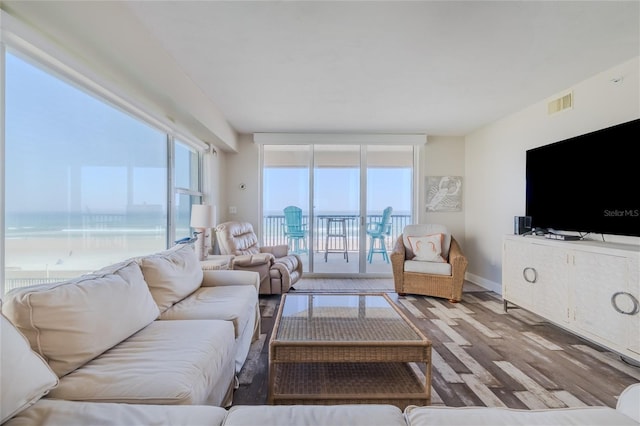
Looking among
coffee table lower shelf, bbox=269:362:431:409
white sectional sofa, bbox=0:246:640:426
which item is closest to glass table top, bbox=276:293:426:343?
coffee table lower shelf, bbox=269:362:431:409

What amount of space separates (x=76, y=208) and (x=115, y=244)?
1.57ft

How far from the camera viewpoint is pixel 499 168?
12.8ft

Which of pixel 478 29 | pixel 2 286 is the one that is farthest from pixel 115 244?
pixel 478 29

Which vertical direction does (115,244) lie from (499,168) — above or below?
below

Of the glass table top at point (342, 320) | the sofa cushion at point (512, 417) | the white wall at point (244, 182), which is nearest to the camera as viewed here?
the sofa cushion at point (512, 417)

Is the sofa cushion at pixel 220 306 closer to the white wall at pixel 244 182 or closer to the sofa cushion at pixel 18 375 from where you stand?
the sofa cushion at pixel 18 375

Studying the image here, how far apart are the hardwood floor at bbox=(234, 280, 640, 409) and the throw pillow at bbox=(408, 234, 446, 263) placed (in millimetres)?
872

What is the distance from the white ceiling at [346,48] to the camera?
1726 mm

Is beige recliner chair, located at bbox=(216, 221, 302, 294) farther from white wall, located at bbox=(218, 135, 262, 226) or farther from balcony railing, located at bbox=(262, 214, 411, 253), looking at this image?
balcony railing, located at bbox=(262, 214, 411, 253)

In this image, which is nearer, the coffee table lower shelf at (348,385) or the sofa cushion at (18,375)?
the sofa cushion at (18,375)

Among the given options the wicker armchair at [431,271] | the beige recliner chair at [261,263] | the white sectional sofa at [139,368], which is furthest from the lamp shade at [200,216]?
the wicker armchair at [431,271]

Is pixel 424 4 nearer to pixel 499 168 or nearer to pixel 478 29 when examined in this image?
pixel 478 29

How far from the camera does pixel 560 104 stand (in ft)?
9.64

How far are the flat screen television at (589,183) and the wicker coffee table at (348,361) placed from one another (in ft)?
6.40
